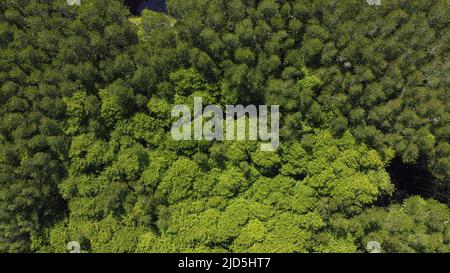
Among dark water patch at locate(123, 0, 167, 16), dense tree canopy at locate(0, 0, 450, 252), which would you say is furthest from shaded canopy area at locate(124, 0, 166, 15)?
dense tree canopy at locate(0, 0, 450, 252)

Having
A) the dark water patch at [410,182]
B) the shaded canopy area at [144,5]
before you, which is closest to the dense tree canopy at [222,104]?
the dark water patch at [410,182]

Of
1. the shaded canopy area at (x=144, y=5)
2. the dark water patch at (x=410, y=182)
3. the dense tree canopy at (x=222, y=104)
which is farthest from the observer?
Result: the shaded canopy area at (x=144, y=5)

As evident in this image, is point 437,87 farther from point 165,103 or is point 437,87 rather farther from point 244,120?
point 165,103

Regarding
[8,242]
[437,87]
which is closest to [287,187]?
[437,87]

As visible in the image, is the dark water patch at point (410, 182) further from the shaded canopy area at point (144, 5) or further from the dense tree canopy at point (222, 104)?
the shaded canopy area at point (144, 5)

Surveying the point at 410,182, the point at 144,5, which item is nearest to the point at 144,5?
the point at 144,5

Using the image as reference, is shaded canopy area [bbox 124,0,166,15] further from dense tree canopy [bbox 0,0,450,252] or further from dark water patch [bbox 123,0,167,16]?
dense tree canopy [bbox 0,0,450,252]

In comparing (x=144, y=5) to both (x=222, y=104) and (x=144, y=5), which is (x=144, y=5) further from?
(x=222, y=104)

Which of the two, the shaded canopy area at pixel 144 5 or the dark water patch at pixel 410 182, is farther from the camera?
the shaded canopy area at pixel 144 5
